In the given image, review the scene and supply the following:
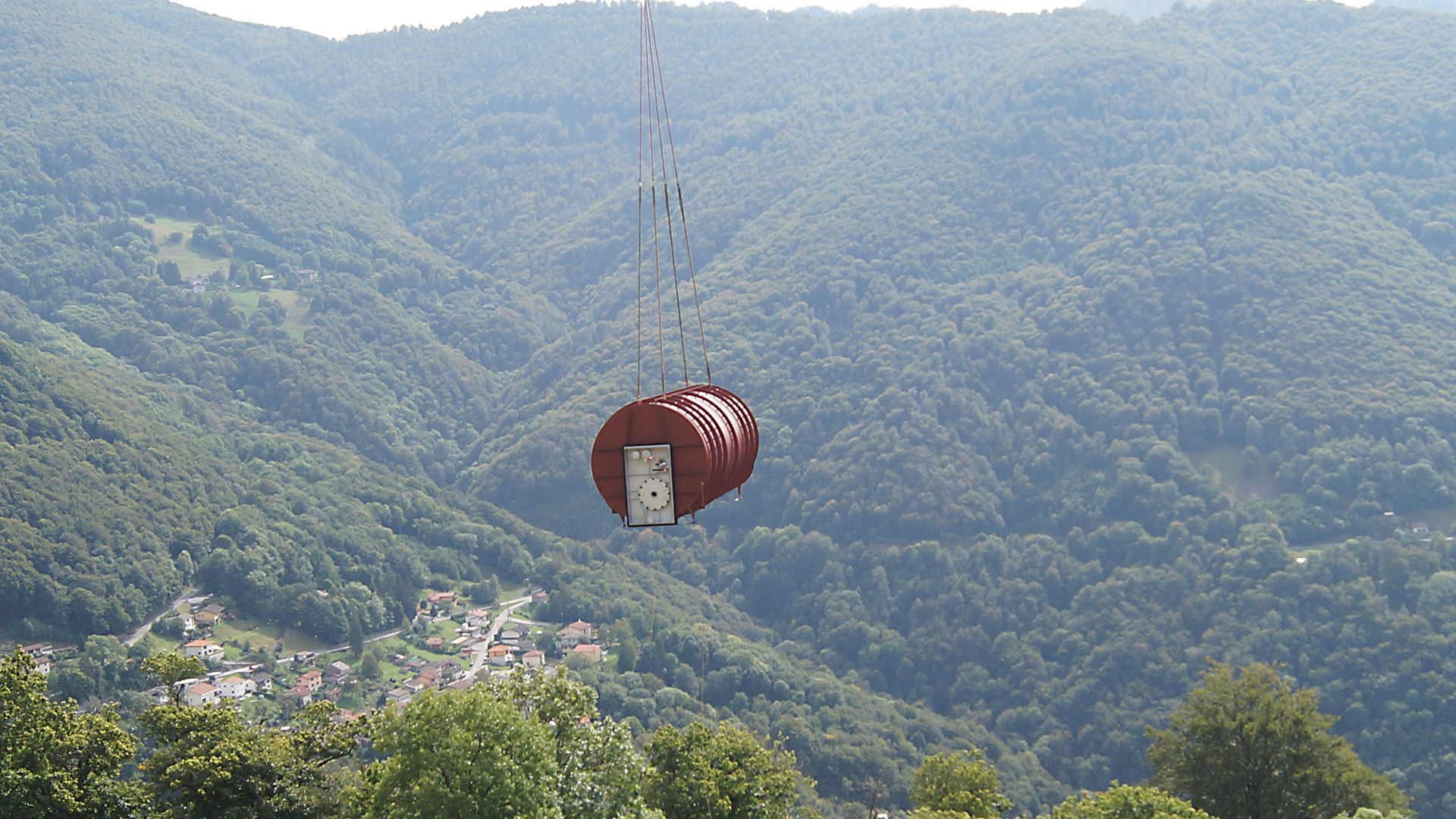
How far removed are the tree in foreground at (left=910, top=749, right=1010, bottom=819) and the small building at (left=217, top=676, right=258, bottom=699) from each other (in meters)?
63.5

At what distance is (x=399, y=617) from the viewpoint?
12594 cm

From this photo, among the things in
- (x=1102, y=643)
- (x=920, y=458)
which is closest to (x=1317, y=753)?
(x=1102, y=643)

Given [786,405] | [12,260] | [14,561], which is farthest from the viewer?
[12,260]

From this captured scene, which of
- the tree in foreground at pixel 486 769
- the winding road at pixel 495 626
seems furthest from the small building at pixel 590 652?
the tree in foreground at pixel 486 769

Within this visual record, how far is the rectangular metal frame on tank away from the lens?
715 inches

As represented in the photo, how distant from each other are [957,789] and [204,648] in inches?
3136

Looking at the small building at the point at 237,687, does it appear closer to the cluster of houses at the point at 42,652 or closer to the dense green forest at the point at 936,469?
the cluster of houses at the point at 42,652

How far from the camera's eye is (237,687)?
97.7m

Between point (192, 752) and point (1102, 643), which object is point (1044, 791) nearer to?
point (1102, 643)

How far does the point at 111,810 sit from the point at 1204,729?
108 ft

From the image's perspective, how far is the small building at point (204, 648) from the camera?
104688 millimetres

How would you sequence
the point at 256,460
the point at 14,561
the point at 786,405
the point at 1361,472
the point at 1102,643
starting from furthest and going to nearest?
1. the point at 786,405
2. the point at 256,460
3. the point at 1361,472
4. the point at 1102,643
5. the point at 14,561

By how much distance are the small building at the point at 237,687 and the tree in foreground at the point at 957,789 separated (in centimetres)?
6351

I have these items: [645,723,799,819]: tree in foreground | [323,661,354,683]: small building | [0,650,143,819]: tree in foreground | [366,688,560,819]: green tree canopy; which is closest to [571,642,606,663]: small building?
[323,661,354,683]: small building
